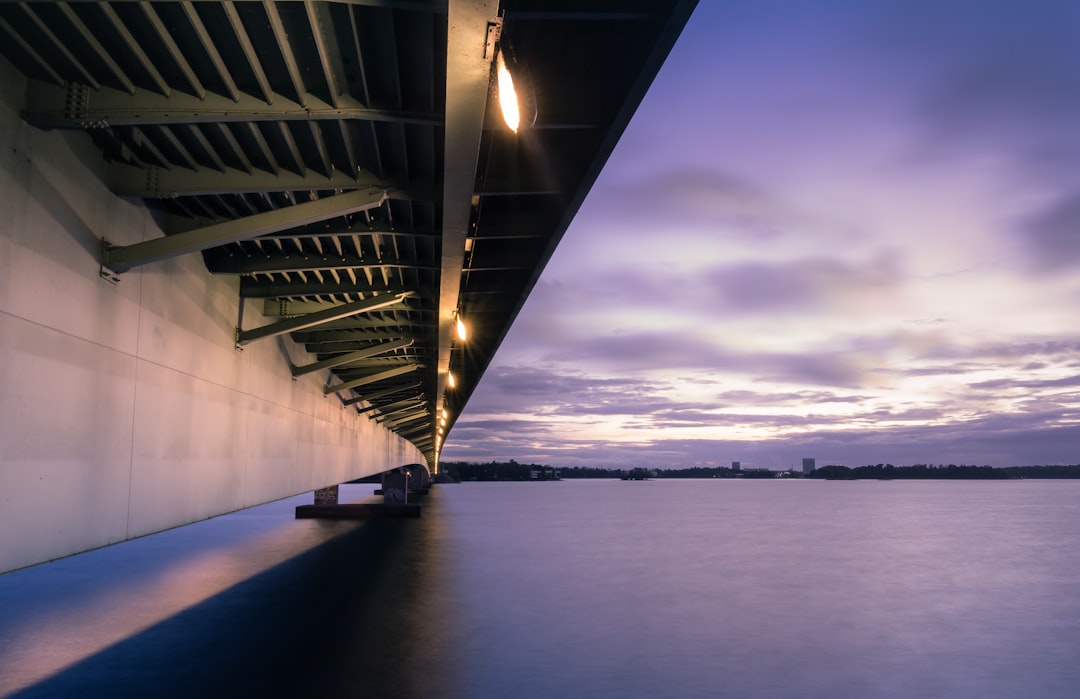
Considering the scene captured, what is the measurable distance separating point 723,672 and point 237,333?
46.7ft

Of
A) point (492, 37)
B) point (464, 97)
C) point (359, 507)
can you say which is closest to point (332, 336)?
point (464, 97)

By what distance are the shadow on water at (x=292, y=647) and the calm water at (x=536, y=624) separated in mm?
64

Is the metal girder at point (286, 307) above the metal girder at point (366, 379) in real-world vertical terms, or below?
above

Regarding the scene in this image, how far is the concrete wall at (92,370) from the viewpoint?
9.91m

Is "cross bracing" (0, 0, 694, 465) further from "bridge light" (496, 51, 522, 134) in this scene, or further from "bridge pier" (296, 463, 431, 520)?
"bridge pier" (296, 463, 431, 520)

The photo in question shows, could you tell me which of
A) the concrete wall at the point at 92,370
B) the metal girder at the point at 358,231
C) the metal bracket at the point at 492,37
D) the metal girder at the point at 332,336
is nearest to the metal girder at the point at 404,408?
the metal girder at the point at 332,336

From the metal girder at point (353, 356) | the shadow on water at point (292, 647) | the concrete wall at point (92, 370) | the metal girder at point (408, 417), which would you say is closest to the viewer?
the concrete wall at point (92, 370)

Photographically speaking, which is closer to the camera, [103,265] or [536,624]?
[103,265]

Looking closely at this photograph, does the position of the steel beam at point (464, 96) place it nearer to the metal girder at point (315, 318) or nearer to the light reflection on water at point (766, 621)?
the metal girder at point (315, 318)

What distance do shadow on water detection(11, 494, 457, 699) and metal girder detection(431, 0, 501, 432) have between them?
24.4 feet

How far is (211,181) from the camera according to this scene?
13555 millimetres

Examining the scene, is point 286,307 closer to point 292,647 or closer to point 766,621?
point 292,647

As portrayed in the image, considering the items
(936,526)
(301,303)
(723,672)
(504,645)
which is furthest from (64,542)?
(936,526)

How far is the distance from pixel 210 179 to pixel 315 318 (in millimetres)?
8321
